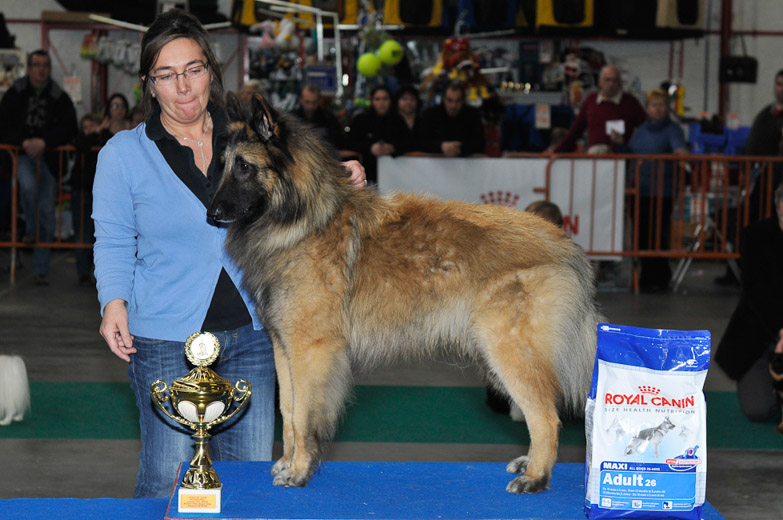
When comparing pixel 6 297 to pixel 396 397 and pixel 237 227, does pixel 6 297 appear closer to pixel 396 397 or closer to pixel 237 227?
pixel 396 397

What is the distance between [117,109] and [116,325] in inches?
304

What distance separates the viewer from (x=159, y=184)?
8.55ft

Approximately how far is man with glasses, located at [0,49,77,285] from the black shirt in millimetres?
7239

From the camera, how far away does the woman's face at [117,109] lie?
31.8 ft

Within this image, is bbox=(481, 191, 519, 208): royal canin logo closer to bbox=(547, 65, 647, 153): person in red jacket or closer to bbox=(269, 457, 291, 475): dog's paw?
bbox=(547, 65, 647, 153): person in red jacket

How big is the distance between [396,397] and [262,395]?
299cm

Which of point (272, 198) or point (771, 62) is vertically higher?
point (771, 62)

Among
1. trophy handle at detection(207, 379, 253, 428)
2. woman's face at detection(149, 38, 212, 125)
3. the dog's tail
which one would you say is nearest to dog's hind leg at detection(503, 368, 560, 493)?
the dog's tail

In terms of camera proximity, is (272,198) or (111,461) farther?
(111,461)

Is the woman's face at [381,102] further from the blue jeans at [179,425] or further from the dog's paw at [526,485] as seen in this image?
the dog's paw at [526,485]

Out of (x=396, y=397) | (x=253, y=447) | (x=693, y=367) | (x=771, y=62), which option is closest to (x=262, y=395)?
(x=253, y=447)

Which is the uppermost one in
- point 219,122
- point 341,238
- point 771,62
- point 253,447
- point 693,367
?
point 771,62

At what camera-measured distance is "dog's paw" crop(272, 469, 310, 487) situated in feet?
7.90

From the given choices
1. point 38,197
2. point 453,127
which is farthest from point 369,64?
point 38,197
